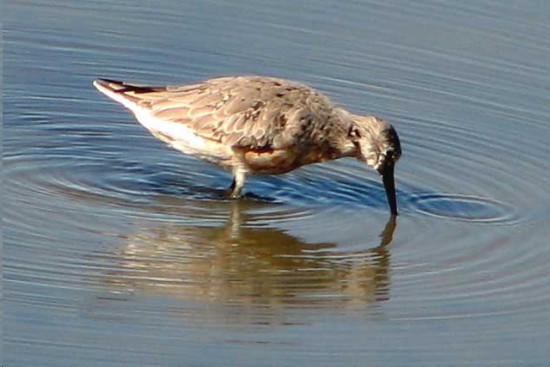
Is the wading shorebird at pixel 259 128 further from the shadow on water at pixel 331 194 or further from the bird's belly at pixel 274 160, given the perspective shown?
the shadow on water at pixel 331 194

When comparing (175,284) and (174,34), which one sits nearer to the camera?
(175,284)

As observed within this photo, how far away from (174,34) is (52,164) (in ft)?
7.55

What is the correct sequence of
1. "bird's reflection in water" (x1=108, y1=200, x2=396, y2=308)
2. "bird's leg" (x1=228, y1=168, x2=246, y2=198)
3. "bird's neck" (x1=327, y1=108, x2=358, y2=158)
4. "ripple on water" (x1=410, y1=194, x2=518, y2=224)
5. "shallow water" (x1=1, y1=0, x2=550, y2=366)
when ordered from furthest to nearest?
"bird's neck" (x1=327, y1=108, x2=358, y2=158) → "bird's leg" (x1=228, y1=168, x2=246, y2=198) → "ripple on water" (x1=410, y1=194, x2=518, y2=224) → "bird's reflection in water" (x1=108, y1=200, x2=396, y2=308) → "shallow water" (x1=1, y1=0, x2=550, y2=366)

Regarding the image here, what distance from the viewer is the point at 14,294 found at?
27.1 feet

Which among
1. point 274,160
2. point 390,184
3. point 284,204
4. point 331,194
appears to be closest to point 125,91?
point 274,160

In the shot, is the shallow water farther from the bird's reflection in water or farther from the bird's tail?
the bird's tail

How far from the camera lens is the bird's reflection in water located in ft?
28.4

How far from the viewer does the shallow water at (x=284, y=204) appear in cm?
805

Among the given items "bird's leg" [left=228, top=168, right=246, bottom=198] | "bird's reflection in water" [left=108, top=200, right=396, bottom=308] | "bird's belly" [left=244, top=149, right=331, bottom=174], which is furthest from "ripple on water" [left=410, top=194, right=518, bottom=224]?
"bird's leg" [left=228, top=168, right=246, bottom=198]

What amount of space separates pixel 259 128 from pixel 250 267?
160 centimetres

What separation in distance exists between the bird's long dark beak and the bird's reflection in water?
9.3 inches

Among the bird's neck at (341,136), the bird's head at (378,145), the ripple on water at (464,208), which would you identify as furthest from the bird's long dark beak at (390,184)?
the bird's neck at (341,136)

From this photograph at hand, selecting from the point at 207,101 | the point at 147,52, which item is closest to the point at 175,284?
the point at 207,101

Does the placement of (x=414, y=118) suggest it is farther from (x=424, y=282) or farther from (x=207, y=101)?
(x=424, y=282)
